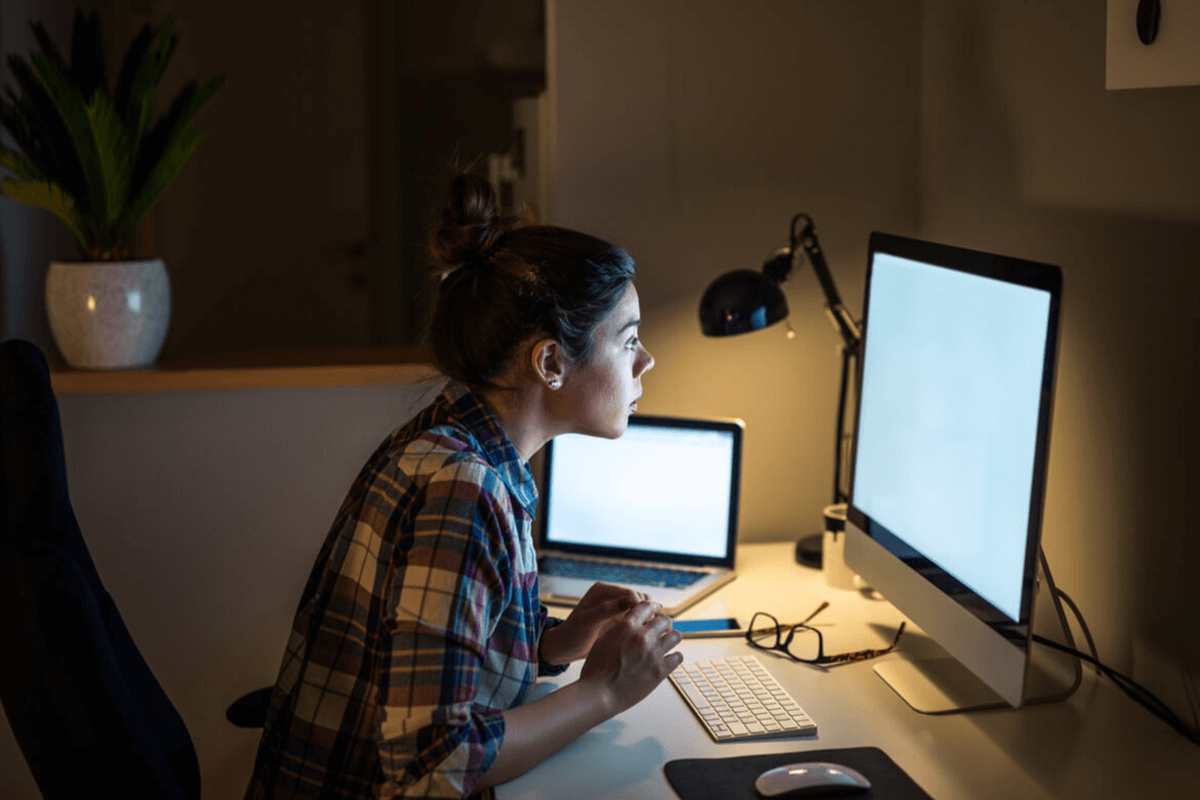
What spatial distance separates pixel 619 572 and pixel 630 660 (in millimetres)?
545

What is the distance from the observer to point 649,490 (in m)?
1.79

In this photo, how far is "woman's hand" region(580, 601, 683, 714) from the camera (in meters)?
1.20

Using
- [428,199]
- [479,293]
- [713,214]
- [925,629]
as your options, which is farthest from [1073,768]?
[428,199]

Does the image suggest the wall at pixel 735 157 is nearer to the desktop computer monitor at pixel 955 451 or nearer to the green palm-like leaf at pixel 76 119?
the desktop computer monitor at pixel 955 451

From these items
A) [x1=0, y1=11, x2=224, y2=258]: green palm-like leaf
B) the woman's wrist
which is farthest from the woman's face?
[x1=0, y1=11, x2=224, y2=258]: green palm-like leaf

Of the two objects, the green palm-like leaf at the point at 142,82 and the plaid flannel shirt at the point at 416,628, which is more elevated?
the green palm-like leaf at the point at 142,82

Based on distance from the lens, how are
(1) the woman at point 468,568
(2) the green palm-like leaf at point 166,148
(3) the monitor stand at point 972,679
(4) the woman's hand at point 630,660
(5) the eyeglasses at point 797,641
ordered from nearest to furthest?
(1) the woman at point 468,568 < (4) the woman's hand at point 630,660 < (3) the monitor stand at point 972,679 < (5) the eyeglasses at point 797,641 < (2) the green palm-like leaf at point 166,148

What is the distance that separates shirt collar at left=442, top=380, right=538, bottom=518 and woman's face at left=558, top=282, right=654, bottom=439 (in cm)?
9

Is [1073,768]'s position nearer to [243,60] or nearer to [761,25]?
[761,25]

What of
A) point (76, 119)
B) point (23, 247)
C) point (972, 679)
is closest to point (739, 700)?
point (972, 679)

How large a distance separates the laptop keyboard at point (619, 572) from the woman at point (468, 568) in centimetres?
40

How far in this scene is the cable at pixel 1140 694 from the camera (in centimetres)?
123

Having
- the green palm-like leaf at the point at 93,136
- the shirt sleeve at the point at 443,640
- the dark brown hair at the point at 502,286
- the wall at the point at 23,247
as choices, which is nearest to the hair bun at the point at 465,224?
the dark brown hair at the point at 502,286

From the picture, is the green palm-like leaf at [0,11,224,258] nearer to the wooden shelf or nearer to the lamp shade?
the wooden shelf
